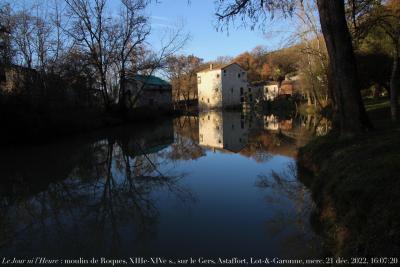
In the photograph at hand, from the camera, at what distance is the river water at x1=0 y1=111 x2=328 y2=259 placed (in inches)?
218

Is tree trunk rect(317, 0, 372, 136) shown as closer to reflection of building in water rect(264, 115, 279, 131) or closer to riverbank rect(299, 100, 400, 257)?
riverbank rect(299, 100, 400, 257)

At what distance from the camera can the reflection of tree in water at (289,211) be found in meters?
5.50

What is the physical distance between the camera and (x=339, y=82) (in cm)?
948

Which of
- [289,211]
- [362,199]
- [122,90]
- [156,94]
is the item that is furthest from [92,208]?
[156,94]

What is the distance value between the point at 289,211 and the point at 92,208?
420 centimetres

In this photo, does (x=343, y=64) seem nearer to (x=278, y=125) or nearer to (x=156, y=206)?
(x=156, y=206)

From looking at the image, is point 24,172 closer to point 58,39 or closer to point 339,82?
point 339,82

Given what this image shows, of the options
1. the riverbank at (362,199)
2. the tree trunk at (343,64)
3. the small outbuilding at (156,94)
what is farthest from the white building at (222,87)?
the riverbank at (362,199)

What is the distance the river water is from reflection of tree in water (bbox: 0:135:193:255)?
0.06ft

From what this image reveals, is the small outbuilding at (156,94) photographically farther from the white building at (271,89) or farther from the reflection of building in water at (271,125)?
the reflection of building in water at (271,125)

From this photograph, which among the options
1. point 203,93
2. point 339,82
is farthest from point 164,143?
point 203,93

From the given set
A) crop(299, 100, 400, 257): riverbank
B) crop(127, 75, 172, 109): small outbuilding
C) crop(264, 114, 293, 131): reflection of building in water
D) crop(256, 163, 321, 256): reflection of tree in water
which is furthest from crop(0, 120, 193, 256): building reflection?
crop(127, 75, 172, 109): small outbuilding

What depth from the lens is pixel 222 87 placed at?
6344 centimetres

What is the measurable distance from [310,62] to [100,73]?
1880 cm
